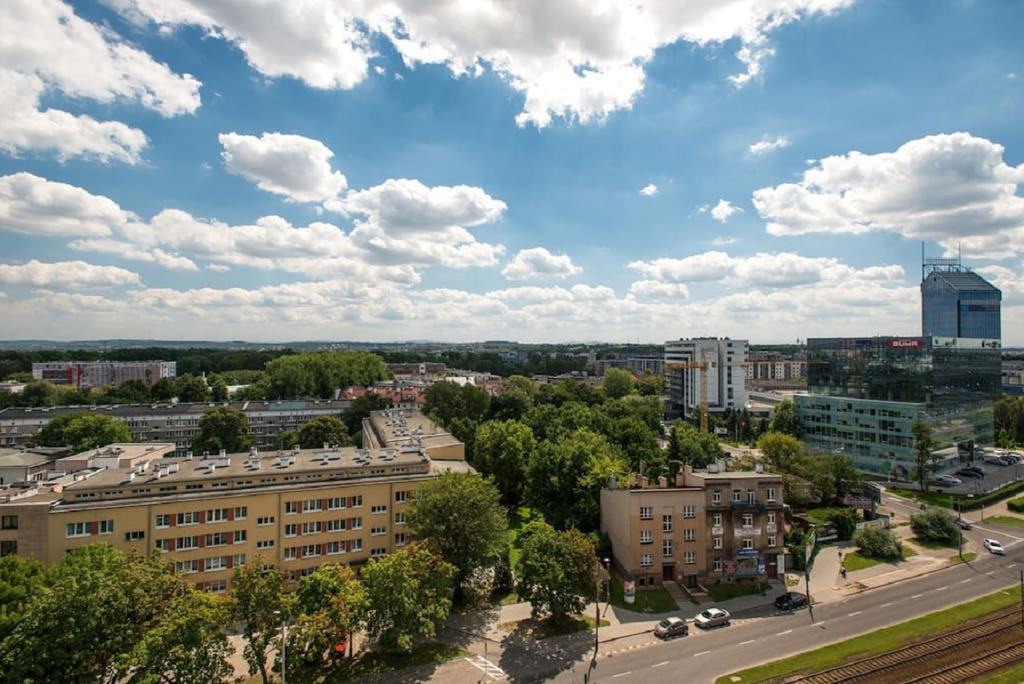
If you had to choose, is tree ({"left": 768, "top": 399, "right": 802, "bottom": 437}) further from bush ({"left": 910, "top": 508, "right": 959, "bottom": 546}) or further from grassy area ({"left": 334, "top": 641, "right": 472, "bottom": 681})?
grassy area ({"left": 334, "top": 641, "right": 472, "bottom": 681})

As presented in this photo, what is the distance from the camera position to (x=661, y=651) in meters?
39.4

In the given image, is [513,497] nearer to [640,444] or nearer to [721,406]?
[640,444]

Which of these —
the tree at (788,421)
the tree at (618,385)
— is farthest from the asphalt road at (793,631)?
the tree at (618,385)

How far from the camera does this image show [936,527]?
62406mm

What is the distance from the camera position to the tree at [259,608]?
32.7 meters

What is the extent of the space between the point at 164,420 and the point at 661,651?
11180 cm

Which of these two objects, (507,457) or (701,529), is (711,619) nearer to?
(701,529)

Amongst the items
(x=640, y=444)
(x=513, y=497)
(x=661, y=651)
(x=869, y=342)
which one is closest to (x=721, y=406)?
(x=869, y=342)

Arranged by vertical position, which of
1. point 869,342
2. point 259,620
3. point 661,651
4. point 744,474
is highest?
point 869,342

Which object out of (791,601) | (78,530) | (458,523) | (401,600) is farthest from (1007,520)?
(78,530)

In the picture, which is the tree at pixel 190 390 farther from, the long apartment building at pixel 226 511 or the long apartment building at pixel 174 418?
the long apartment building at pixel 226 511

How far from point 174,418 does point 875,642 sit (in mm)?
122477

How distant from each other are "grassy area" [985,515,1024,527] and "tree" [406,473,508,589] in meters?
68.0

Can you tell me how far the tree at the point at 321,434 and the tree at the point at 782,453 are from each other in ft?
214
